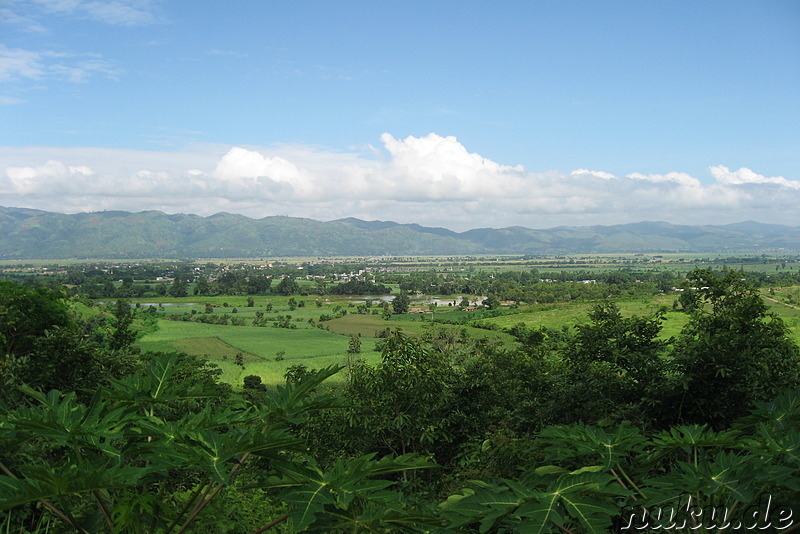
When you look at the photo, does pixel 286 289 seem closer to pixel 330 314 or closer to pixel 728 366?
pixel 330 314

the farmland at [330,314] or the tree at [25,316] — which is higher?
the tree at [25,316]

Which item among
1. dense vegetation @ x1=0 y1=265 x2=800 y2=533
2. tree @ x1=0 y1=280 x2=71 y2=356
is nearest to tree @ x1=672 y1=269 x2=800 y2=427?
dense vegetation @ x1=0 y1=265 x2=800 y2=533

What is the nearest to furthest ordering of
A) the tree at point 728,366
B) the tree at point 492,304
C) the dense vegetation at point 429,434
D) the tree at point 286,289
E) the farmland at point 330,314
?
the dense vegetation at point 429,434 < the tree at point 728,366 < the farmland at point 330,314 < the tree at point 492,304 < the tree at point 286,289

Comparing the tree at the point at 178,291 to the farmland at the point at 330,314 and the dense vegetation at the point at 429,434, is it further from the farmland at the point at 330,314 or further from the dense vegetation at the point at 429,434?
the dense vegetation at the point at 429,434

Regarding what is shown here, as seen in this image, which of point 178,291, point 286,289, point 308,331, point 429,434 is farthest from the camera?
point 286,289

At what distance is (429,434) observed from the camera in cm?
1038

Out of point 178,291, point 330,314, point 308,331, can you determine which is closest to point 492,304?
point 330,314

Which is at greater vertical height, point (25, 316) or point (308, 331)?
point (25, 316)

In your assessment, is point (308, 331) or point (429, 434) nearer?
point (429, 434)

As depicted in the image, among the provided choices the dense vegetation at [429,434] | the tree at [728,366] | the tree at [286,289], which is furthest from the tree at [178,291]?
the tree at [728,366]

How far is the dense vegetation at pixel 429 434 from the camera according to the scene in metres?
2.04

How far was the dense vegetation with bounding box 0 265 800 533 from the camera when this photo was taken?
6.68 ft

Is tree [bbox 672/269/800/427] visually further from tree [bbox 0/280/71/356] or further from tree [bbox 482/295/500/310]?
tree [bbox 482/295/500/310]

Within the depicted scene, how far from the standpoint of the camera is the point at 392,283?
126312 millimetres
